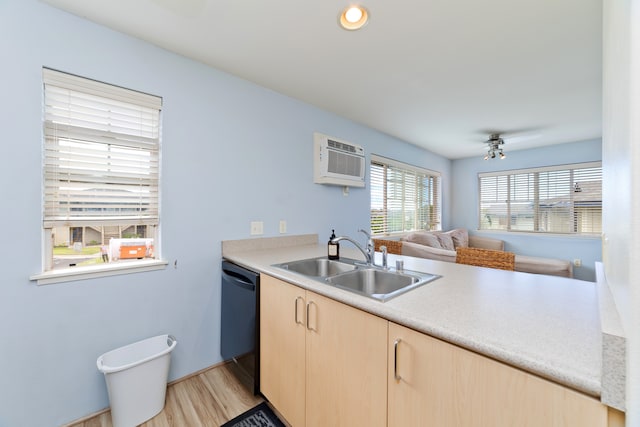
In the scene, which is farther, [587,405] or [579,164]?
[579,164]

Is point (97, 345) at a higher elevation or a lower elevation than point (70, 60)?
lower

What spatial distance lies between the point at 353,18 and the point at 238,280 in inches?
69.6

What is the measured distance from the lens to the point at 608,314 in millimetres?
622

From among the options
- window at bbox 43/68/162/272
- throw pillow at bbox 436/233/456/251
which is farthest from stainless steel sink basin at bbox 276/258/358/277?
throw pillow at bbox 436/233/456/251

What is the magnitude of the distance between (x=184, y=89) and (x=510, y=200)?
17.7 feet

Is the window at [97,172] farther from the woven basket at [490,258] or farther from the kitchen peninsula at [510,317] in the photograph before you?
the woven basket at [490,258]

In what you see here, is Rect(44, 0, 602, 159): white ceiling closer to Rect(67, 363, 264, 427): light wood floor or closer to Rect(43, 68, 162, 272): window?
Rect(43, 68, 162, 272): window

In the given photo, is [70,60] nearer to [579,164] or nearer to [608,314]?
[608,314]

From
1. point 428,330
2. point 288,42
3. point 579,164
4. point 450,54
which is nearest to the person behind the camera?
point 428,330

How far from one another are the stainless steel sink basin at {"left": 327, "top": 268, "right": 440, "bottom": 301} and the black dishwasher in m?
0.54

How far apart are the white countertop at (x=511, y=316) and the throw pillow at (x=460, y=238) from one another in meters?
3.58

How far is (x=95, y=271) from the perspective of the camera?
5.02ft

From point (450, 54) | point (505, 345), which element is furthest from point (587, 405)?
point (450, 54)

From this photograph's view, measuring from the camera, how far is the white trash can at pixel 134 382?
1.40 m
